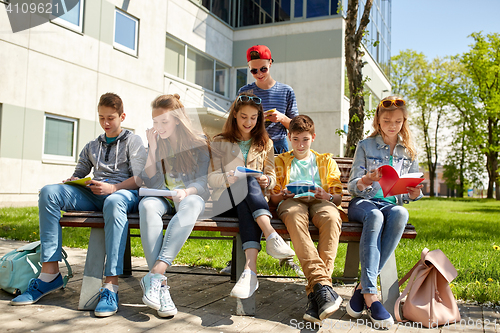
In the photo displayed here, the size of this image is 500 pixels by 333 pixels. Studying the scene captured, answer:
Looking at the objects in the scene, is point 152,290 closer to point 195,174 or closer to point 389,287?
point 195,174

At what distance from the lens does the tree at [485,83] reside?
24.4m

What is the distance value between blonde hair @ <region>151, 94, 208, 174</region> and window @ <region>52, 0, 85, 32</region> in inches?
364

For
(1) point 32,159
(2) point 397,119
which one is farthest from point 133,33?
(2) point 397,119

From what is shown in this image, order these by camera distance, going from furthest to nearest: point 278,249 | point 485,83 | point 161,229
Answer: point 485,83, point 161,229, point 278,249

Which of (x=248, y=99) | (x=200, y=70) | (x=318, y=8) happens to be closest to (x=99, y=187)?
(x=248, y=99)

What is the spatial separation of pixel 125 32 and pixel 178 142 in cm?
1112

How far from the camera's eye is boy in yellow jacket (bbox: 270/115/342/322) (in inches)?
99.7

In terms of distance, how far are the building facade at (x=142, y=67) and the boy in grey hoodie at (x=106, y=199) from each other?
704mm

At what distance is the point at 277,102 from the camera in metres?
3.95

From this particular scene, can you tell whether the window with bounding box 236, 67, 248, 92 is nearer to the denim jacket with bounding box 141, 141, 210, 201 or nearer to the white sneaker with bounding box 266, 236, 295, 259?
the denim jacket with bounding box 141, 141, 210, 201

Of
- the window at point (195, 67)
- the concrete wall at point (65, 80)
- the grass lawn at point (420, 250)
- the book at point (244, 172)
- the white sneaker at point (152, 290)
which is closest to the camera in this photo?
the white sneaker at point (152, 290)

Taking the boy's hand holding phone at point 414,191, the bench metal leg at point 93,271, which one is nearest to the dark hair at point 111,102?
the bench metal leg at point 93,271

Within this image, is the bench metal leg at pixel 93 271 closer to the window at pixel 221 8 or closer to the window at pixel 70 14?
the window at pixel 70 14

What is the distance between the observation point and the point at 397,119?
3.15 m
